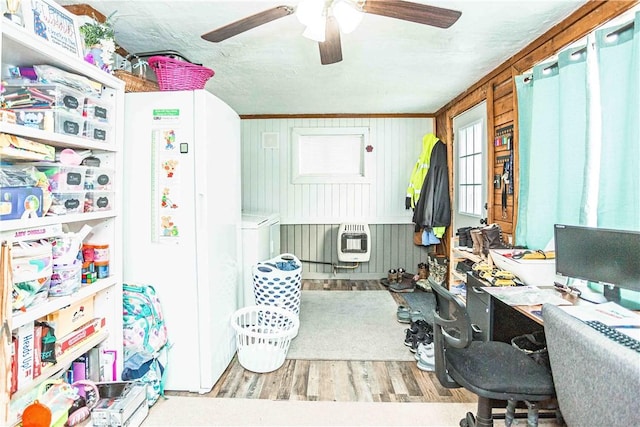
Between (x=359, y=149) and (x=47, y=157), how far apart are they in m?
3.88

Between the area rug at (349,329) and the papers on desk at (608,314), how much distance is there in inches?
49.3

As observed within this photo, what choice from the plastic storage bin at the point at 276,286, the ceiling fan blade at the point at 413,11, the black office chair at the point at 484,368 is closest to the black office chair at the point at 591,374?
the black office chair at the point at 484,368

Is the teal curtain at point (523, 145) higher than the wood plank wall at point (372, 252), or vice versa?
the teal curtain at point (523, 145)

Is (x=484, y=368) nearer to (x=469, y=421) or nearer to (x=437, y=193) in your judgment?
(x=469, y=421)

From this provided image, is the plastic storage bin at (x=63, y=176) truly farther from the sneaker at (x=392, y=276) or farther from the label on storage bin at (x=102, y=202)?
the sneaker at (x=392, y=276)

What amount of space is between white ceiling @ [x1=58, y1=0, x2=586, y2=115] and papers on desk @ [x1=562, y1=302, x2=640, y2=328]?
161cm

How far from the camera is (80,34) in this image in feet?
5.53

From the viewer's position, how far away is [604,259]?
1.75 metres

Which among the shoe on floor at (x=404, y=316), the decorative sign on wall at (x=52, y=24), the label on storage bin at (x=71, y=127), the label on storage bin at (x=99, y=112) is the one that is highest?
the decorative sign on wall at (x=52, y=24)

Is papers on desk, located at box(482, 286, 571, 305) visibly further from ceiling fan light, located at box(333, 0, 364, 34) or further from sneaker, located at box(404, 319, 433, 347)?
ceiling fan light, located at box(333, 0, 364, 34)

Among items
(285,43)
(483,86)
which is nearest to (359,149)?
(483,86)

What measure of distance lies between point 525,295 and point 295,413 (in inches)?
54.5

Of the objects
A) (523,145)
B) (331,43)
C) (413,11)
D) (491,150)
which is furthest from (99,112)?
(491,150)

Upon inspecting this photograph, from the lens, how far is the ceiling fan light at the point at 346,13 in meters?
1.56
